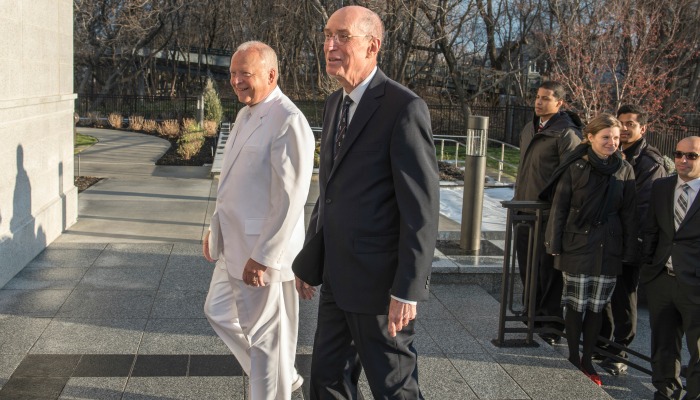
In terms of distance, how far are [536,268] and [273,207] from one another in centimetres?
273

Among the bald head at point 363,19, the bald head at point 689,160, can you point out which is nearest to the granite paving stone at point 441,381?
the bald head at point 689,160

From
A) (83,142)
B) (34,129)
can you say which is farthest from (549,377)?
(83,142)

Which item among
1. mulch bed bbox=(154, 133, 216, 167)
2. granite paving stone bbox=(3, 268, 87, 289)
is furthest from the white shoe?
mulch bed bbox=(154, 133, 216, 167)

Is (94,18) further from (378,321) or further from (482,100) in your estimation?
(378,321)

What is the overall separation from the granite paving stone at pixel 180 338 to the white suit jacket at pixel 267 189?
1460mm

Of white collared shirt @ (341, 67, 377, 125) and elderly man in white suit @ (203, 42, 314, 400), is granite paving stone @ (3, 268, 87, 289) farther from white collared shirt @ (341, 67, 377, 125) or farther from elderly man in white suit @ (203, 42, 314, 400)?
white collared shirt @ (341, 67, 377, 125)

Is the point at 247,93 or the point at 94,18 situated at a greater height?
the point at 94,18

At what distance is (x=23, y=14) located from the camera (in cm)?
743

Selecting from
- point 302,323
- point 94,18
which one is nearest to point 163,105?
point 94,18

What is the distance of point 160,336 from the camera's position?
567 cm

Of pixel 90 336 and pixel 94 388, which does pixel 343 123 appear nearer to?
pixel 94 388

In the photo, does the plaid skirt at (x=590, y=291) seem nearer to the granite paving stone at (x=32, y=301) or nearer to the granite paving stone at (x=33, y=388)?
the granite paving stone at (x=33, y=388)

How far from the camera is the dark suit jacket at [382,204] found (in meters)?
3.24

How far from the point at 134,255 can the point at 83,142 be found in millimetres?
13709
